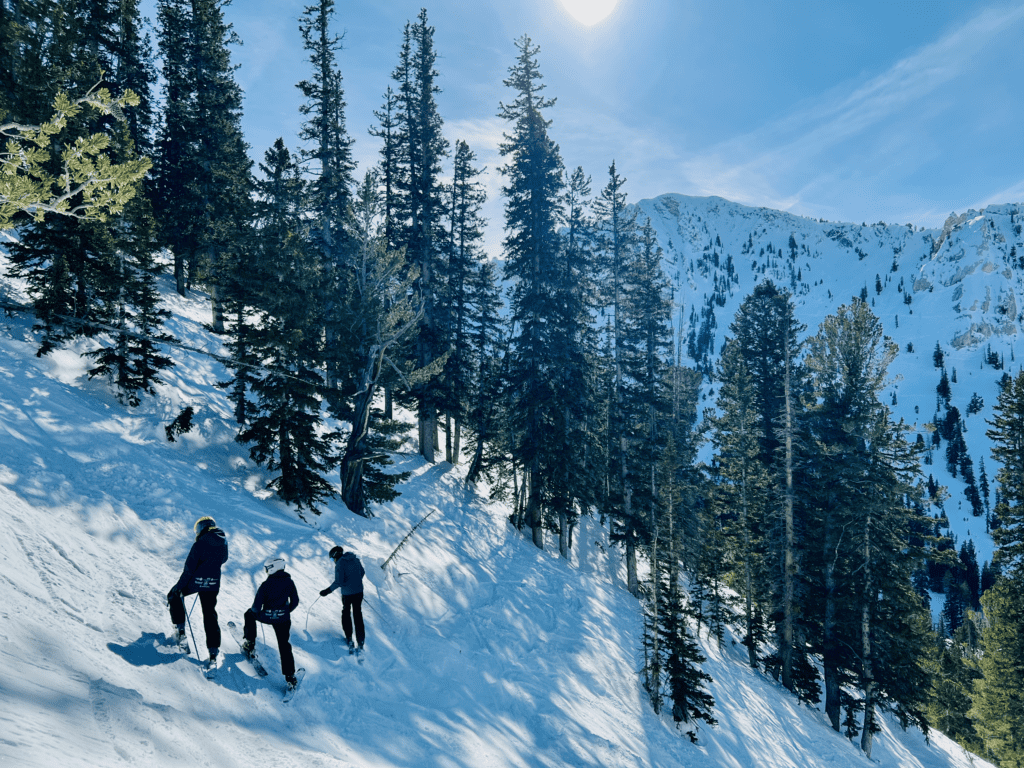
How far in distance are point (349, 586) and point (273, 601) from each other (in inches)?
73.3

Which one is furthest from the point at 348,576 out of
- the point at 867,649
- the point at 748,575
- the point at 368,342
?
the point at 748,575

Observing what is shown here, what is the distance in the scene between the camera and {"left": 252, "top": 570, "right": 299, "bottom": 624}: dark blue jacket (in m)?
7.58

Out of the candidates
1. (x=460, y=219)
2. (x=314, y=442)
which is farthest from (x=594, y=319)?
(x=314, y=442)

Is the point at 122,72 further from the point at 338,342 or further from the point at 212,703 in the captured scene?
the point at 212,703

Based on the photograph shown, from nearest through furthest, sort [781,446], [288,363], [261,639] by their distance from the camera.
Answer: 1. [261,639]
2. [288,363]
3. [781,446]

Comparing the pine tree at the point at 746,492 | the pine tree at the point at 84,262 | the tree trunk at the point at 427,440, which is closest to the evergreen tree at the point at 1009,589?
the pine tree at the point at 746,492

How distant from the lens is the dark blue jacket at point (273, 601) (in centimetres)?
758

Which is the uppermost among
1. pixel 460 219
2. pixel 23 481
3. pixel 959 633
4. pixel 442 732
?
pixel 460 219

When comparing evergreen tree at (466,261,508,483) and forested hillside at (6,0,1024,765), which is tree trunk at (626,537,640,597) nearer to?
forested hillside at (6,0,1024,765)

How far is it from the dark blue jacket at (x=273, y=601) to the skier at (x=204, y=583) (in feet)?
1.93

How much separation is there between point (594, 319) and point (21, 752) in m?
25.4

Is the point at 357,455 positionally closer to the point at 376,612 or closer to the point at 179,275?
the point at 376,612

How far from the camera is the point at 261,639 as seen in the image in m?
8.69

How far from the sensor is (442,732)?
877 centimetres
